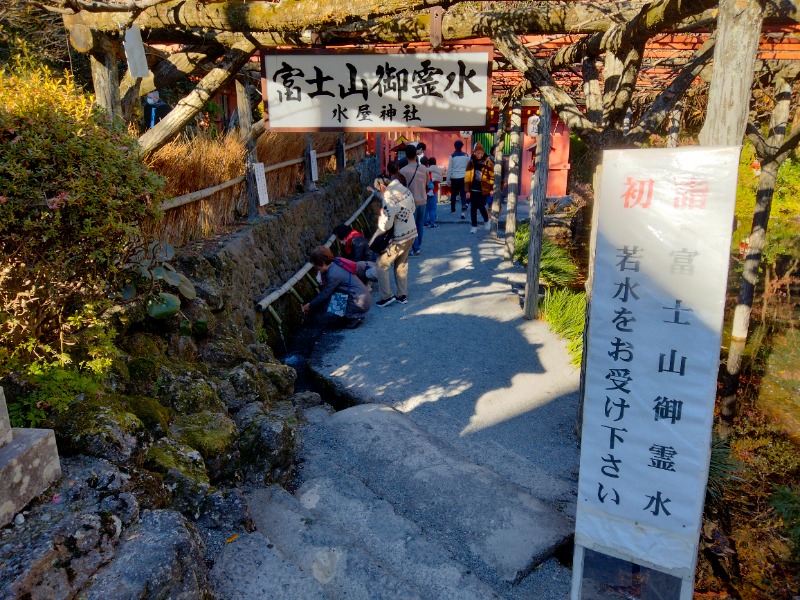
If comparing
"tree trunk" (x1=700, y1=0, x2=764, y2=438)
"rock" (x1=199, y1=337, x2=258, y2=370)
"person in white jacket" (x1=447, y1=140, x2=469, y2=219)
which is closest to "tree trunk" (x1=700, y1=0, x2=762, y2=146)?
"tree trunk" (x1=700, y1=0, x2=764, y2=438)

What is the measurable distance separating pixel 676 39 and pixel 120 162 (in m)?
6.57

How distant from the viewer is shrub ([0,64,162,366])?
2844 mm

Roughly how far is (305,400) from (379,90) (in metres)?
2.78

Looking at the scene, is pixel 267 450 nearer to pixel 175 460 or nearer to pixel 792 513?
pixel 175 460

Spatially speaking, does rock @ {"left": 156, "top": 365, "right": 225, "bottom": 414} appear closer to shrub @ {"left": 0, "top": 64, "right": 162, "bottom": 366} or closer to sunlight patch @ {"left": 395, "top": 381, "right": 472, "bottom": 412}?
shrub @ {"left": 0, "top": 64, "right": 162, "bottom": 366}

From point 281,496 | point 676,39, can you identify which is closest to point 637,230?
point 281,496

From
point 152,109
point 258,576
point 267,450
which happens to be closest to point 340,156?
point 152,109

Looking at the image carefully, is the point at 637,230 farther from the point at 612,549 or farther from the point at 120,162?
the point at 120,162

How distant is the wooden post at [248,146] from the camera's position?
750 cm

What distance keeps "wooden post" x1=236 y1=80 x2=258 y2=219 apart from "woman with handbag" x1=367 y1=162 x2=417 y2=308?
170cm

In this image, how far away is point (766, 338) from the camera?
8.59 m

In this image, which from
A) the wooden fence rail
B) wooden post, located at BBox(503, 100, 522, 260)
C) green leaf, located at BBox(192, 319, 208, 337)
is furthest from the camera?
wooden post, located at BBox(503, 100, 522, 260)

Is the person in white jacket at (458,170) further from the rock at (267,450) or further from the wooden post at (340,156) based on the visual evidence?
the rock at (267,450)

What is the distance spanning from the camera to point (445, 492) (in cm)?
393
